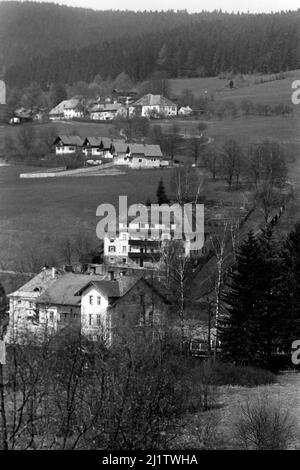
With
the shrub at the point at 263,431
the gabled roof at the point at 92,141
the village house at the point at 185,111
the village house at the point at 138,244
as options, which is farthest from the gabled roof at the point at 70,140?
the shrub at the point at 263,431

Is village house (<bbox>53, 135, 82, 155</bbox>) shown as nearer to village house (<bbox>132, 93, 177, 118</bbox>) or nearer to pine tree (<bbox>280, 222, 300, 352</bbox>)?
village house (<bbox>132, 93, 177, 118</bbox>)

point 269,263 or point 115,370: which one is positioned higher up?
point 269,263

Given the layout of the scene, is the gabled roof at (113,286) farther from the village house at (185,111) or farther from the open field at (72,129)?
the village house at (185,111)

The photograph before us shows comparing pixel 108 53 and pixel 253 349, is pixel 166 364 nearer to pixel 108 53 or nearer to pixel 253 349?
pixel 253 349

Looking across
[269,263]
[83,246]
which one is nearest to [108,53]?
[83,246]

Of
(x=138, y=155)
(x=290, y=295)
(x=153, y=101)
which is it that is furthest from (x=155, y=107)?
(x=290, y=295)

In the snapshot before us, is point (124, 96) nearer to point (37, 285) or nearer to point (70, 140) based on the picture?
point (70, 140)
